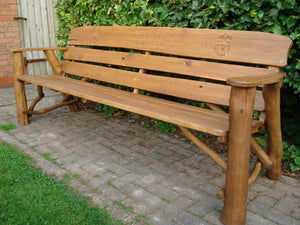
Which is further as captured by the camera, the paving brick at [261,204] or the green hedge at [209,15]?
the green hedge at [209,15]

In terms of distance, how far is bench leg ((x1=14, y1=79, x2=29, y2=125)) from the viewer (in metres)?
3.94

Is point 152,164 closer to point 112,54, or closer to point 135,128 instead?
point 135,128

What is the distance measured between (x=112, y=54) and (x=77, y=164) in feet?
4.39

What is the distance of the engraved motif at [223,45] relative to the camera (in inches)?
103

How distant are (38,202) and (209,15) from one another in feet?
7.45

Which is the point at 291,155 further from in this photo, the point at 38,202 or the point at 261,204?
the point at 38,202

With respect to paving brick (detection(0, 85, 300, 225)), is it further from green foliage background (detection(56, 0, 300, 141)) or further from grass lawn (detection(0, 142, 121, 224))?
green foliage background (detection(56, 0, 300, 141))

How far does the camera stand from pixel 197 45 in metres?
2.82

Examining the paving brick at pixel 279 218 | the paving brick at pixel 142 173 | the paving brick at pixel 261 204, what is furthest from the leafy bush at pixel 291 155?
the paving brick at pixel 279 218

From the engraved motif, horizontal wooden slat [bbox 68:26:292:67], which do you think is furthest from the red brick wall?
the engraved motif

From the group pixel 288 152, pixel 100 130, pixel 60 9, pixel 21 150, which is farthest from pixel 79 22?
pixel 288 152

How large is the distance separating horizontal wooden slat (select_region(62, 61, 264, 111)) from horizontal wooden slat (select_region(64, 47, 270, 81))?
8cm

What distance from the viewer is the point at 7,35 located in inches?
231

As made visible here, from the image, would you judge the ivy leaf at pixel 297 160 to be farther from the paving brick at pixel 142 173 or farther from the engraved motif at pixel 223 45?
the engraved motif at pixel 223 45
